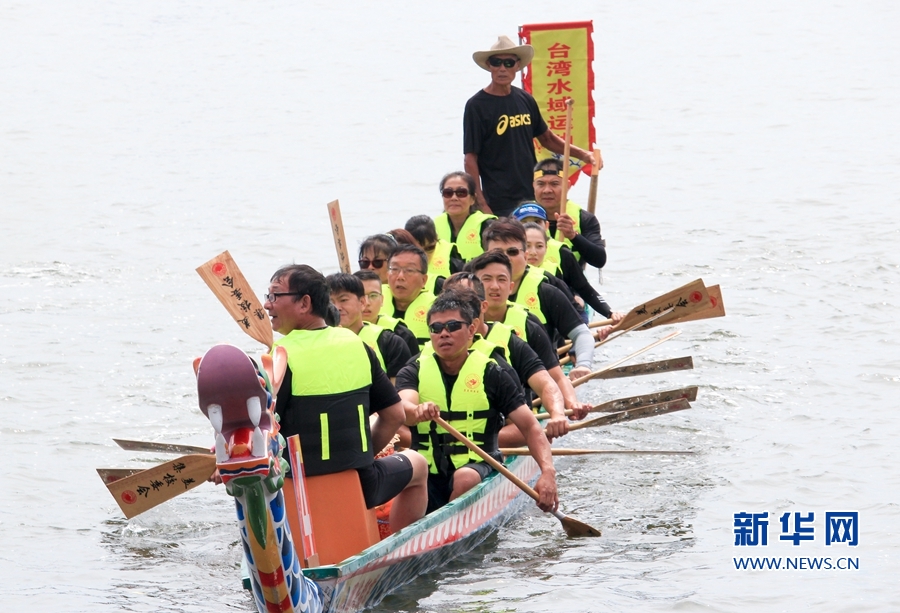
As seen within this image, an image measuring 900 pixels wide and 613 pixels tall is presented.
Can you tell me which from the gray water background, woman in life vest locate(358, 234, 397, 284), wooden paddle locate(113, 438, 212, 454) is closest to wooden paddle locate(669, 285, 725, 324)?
the gray water background

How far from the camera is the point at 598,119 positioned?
2152 cm

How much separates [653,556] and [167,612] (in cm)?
248

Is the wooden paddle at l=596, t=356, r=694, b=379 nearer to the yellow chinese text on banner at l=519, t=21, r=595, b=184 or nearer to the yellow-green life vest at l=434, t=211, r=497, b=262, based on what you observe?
the yellow-green life vest at l=434, t=211, r=497, b=262

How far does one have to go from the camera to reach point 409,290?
7.84 m

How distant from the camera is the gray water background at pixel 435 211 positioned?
6.88 metres

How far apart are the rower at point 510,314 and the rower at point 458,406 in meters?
0.75

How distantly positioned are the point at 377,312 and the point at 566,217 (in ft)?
7.83

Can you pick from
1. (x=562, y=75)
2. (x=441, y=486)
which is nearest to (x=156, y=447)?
(x=441, y=486)

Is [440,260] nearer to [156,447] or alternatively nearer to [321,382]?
[156,447]

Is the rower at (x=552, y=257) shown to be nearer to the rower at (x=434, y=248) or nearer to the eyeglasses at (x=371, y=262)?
the rower at (x=434, y=248)

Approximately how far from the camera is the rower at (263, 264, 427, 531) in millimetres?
5211

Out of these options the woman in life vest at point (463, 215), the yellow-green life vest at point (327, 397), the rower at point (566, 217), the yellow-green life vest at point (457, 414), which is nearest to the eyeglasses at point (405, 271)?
the woman in life vest at point (463, 215)

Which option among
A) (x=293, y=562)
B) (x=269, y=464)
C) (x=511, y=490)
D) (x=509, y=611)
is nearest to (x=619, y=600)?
(x=509, y=611)

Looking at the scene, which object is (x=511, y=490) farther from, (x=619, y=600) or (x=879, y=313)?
(x=879, y=313)
